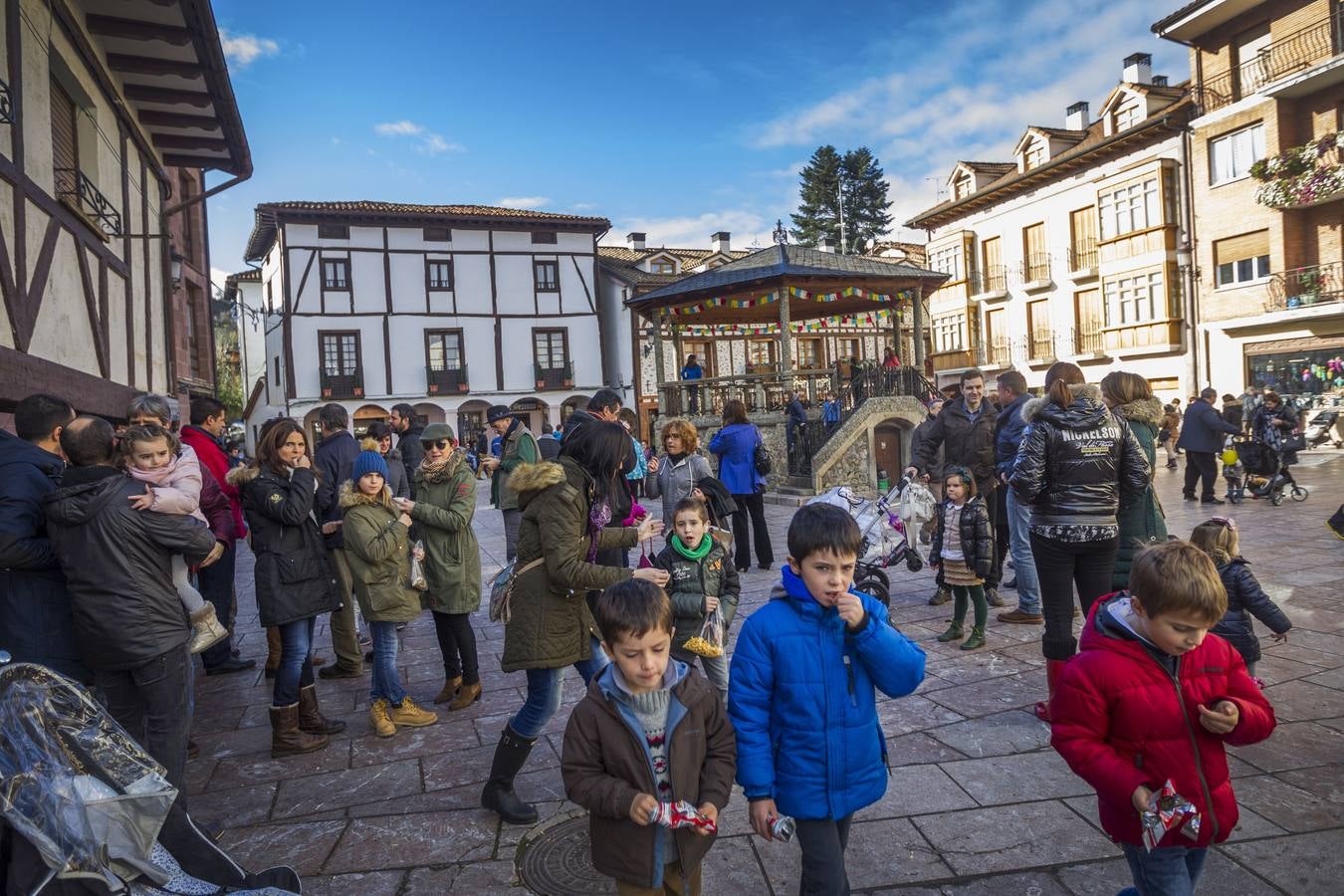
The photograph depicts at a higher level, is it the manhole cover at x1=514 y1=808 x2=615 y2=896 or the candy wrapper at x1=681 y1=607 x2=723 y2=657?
the candy wrapper at x1=681 y1=607 x2=723 y2=657

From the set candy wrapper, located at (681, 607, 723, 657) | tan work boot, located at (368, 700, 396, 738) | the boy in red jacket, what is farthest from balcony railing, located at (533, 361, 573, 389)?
the boy in red jacket

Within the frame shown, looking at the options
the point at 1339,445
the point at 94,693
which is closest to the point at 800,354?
the point at 1339,445

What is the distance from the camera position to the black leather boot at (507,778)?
3.39 meters

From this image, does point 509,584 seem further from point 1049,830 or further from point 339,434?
point 339,434

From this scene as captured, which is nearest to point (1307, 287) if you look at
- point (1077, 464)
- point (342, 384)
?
point (1077, 464)

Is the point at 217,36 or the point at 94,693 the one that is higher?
the point at 217,36

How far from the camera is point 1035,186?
30.1 meters

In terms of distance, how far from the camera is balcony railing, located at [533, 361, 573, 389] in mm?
32594

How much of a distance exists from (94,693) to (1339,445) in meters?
24.8

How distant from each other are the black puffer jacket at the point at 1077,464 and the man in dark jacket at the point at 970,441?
8.19 ft

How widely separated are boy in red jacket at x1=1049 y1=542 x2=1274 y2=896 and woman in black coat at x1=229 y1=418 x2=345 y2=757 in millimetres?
3618

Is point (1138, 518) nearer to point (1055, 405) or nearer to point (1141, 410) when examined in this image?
point (1141, 410)

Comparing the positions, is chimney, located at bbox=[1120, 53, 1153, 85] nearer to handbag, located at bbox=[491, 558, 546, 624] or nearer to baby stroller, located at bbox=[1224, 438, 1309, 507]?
baby stroller, located at bbox=[1224, 438, 1309, 507]

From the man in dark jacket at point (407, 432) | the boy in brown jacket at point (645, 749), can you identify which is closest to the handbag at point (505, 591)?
the boy in brown jacket at point (645, 749)
